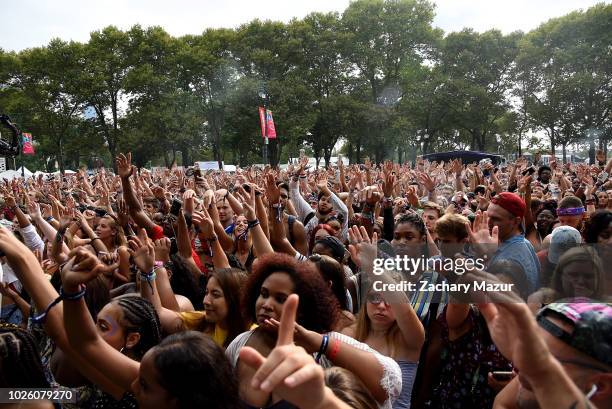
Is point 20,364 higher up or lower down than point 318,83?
lower down

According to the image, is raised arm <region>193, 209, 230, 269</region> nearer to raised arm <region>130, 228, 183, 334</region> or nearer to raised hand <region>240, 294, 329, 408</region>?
raised arm <region>130, 228, 183, 334</region>

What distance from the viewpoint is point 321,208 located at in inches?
275

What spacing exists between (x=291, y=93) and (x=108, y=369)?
1390 inches

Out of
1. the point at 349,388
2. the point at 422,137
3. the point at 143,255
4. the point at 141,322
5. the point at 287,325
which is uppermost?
the point at 422,137

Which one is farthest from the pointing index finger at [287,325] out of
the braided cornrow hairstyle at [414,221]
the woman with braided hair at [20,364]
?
the braided cornrow hairstyle at [414,221]

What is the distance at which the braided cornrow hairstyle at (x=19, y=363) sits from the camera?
2053 millimetres

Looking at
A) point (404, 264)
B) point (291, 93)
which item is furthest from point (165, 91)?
point (404, 264)

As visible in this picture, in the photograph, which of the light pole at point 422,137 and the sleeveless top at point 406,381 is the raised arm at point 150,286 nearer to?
the sleeveless top at point 406,381

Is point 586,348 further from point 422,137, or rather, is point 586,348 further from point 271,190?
point 422,137

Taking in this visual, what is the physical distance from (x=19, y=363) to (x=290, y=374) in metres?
1.40

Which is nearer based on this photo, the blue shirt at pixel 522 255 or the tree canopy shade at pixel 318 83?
the blue shirt at pixel 522 255

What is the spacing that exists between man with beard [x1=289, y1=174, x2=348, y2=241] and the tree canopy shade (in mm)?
28965

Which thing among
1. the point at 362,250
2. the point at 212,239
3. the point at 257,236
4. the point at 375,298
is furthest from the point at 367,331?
the point at 212,239

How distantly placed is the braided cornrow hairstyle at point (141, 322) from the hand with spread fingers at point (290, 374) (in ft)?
4.65
